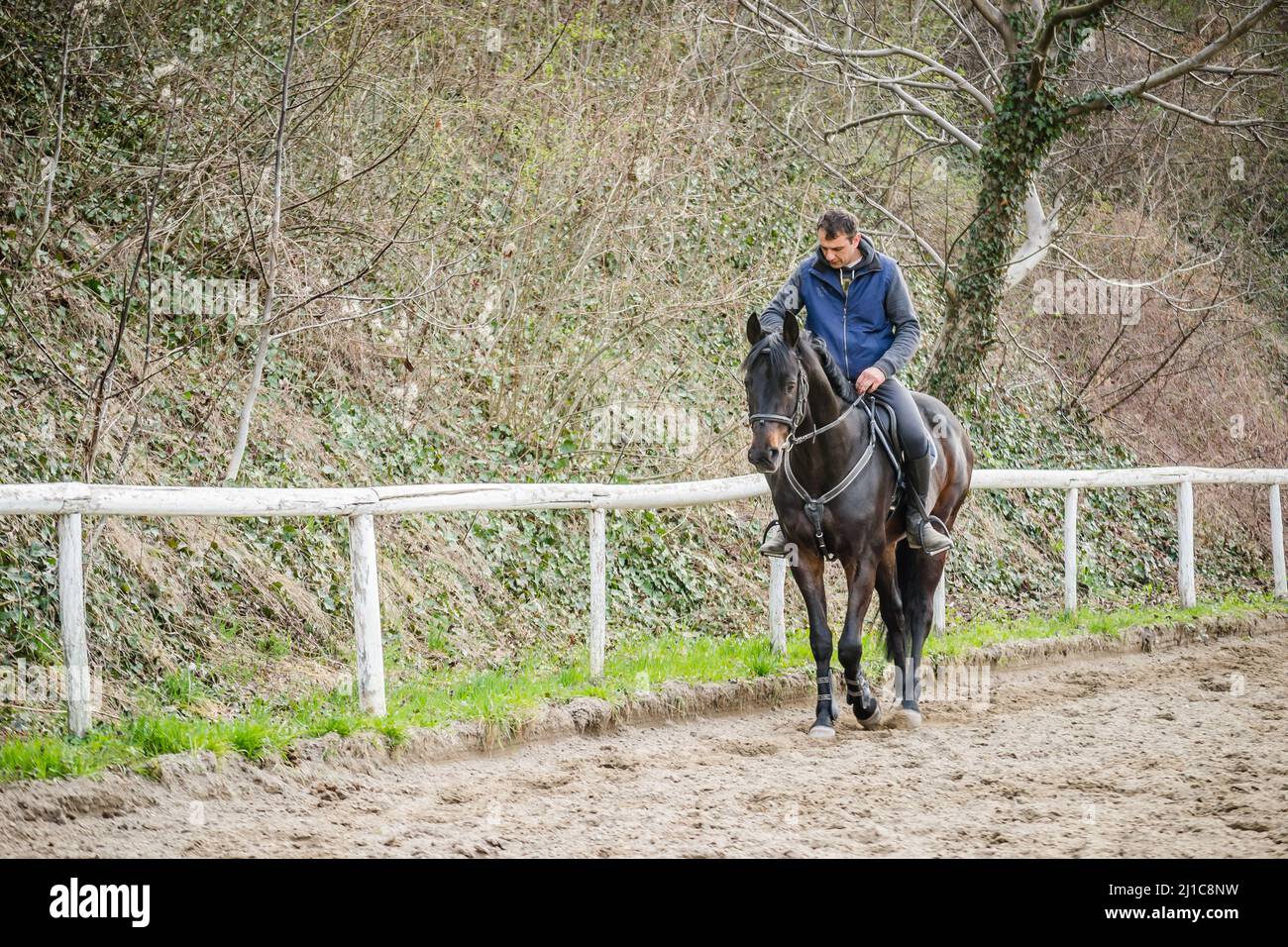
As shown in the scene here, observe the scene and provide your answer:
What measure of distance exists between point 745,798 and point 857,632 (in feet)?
6.09

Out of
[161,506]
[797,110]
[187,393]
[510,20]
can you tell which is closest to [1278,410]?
Result: [797,110]

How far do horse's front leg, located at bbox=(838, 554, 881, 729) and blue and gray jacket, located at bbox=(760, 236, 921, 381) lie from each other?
3.89ft

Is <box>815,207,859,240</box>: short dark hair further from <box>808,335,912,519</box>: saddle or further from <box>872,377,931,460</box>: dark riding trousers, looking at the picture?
<box>872,377,931,460</box>: dark riding trousers

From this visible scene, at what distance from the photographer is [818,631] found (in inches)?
266

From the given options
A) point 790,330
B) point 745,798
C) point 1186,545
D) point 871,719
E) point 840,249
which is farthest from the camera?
point 1186,545

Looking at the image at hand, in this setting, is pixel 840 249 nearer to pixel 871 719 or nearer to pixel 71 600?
pixel 871 719

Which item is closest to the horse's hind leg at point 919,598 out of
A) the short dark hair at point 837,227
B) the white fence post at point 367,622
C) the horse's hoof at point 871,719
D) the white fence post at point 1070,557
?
the horse's hoof at point 871,719

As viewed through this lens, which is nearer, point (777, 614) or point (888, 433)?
point (888, 433)

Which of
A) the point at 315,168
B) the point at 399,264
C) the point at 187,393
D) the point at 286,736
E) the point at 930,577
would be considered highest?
the point at 315,168

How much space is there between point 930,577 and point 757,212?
8478 millimetres

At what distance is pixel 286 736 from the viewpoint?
17.8 feet

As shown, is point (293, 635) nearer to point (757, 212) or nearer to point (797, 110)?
point (757, 212)

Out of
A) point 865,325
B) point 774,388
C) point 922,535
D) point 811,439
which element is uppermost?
point 865,325

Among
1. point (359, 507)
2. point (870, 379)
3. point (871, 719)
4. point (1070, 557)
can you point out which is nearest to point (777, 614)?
point (871, 719)
